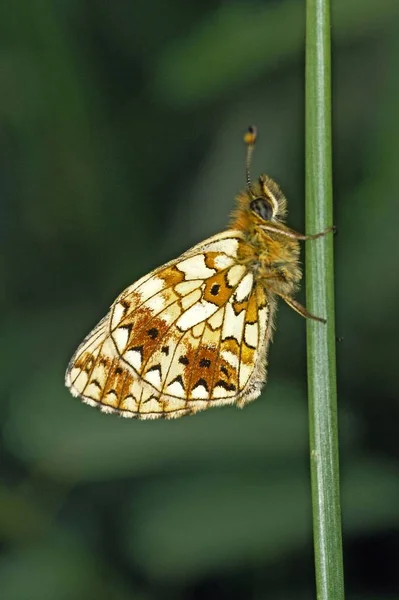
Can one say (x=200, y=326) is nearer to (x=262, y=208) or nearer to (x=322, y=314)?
(x=262, y=208)

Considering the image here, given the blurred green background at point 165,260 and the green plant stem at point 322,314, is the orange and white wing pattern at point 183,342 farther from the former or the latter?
the green plant stem at point 322,314

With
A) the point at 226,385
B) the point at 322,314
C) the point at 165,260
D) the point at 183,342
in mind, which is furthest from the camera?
the point at 165,260

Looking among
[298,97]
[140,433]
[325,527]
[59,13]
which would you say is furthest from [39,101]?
[325,527]

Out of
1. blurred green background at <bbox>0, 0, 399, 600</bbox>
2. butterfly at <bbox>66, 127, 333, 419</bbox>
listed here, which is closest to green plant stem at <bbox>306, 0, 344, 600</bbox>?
butterfly at <bbox>66, 127, 333, 419</bbox>

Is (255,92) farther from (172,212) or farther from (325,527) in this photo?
(325,527)

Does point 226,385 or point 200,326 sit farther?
point 200,326

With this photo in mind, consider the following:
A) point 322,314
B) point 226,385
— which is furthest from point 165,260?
point 322,314
